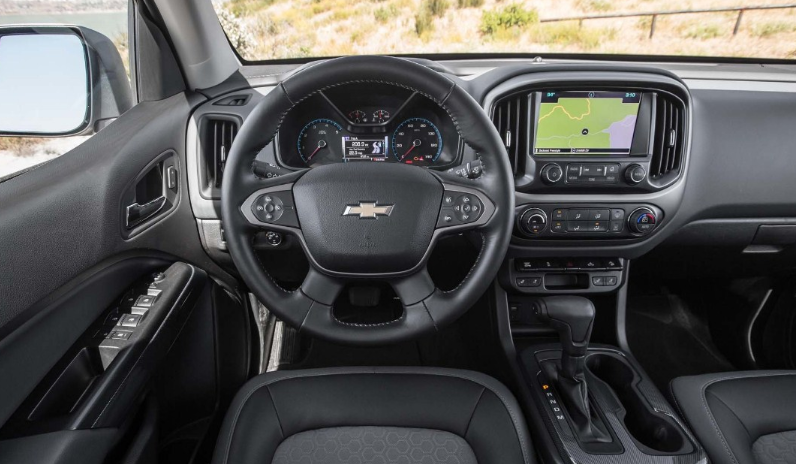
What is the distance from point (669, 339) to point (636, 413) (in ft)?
3.11

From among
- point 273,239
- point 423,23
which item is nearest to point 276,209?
point 273,239

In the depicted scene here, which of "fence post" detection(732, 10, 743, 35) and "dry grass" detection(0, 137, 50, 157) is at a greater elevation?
"fence post" detection(732, 10, 743, 35)

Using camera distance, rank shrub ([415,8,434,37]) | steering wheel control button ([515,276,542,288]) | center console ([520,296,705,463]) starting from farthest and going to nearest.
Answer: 1. shrub ([415,8,434,37])
2. steering wheel control button ([515,276,542,288])
3. center console ([520,296,705,463])

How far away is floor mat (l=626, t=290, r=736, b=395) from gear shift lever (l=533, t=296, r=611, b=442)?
834 mm

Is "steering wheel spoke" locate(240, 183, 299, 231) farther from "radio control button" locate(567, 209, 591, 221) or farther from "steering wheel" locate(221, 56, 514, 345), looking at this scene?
"radio control button" locate(567, 209, 591, 221)

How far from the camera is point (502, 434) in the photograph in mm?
1266

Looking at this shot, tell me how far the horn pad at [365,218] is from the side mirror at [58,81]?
61 cm

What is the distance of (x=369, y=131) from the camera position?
1619 mm

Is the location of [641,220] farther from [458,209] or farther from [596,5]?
[596,5]

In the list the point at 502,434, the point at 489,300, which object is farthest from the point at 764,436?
the point at 489,300

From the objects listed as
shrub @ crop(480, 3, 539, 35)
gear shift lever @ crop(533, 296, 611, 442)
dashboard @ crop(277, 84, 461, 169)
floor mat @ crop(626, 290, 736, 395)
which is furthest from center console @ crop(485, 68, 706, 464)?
shrub @ crop(480, 3, 539, 35)

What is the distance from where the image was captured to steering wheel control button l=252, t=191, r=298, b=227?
1.26 meters

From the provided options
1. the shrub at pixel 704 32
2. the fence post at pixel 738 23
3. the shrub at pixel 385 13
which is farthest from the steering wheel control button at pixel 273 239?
the fence post at pixel 738 23

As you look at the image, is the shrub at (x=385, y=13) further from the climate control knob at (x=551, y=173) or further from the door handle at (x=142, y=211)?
the door handle at (x=142, y=211)
